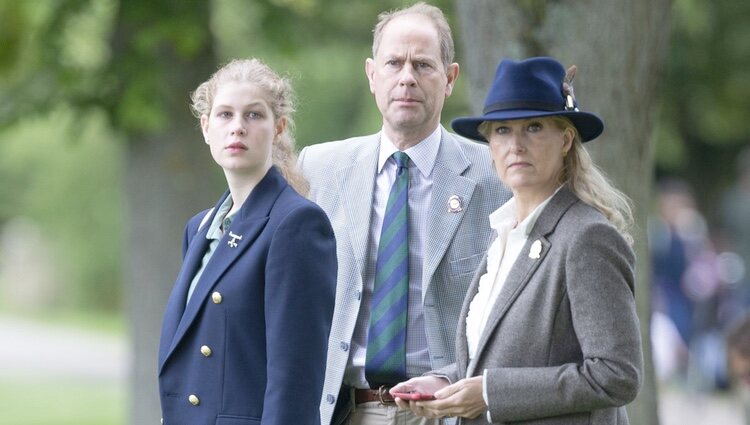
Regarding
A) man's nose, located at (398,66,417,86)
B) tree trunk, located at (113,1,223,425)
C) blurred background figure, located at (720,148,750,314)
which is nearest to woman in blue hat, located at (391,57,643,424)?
man's nose, located at (398,66,417,86)

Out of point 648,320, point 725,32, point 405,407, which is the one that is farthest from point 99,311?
point 405,407

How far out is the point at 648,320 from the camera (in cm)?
669

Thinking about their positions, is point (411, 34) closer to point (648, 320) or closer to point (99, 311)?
point (648, 320)

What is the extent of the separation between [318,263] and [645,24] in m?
2.85

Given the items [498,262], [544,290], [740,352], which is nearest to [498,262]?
[498,262]

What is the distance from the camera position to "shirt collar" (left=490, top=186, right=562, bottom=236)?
4.04 m

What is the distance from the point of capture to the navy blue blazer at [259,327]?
402 centimetres

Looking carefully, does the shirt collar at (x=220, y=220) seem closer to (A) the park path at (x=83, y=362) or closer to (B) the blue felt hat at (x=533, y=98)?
(B) the blue felt hat at (x=533, y=98)

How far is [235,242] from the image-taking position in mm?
4191

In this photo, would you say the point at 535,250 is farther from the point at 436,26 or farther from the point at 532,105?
the point at 436,26

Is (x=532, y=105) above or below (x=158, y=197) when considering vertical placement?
below

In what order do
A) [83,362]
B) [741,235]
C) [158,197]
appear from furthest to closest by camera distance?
[83,362] → [741,235] → [158,197]

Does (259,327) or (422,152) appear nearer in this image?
(259,327)

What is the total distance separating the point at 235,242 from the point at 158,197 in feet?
19.2
